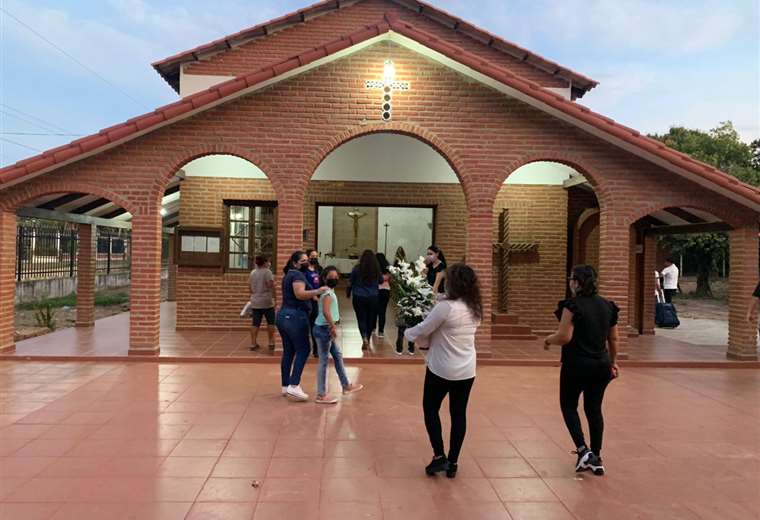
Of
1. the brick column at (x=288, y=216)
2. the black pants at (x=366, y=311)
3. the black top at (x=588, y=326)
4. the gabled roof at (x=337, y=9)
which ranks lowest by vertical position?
the black pants at (x=366, y=311)

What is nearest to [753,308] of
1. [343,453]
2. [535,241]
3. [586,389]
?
[535,241]

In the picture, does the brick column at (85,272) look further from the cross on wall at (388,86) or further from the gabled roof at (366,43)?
the cross on wall at (388,86)

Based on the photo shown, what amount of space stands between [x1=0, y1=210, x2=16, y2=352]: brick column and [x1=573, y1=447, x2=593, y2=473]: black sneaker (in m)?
8.61

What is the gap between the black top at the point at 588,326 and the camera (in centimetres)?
457

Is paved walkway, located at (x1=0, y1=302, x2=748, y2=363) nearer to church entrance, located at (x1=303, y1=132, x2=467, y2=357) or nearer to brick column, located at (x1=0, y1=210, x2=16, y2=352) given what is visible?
brick column, located at (x1=0, y1=210, x2=16, y2=352)

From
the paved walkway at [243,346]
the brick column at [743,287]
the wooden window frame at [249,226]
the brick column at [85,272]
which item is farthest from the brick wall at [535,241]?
the brick column at [85,272]

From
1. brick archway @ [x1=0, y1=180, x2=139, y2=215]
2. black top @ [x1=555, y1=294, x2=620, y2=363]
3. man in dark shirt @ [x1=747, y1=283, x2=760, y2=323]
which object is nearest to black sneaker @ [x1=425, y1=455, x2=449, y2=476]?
black top @ [x1=555, y1=294, x2=620, y2=363]

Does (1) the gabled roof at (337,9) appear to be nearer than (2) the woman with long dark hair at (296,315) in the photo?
No

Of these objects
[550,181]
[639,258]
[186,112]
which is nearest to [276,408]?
[186,112]

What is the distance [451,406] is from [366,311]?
5193 millimetres

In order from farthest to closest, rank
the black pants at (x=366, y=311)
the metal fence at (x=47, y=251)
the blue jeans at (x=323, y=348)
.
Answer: the metal fence at (x=47, y=251) < the black pants at (x=366, y=311) < the blue jeans at (x=323, y=348)

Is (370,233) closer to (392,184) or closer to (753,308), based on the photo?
(392,184)

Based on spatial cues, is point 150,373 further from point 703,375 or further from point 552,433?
point 703,375

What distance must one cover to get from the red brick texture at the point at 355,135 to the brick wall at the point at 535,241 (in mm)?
2963
